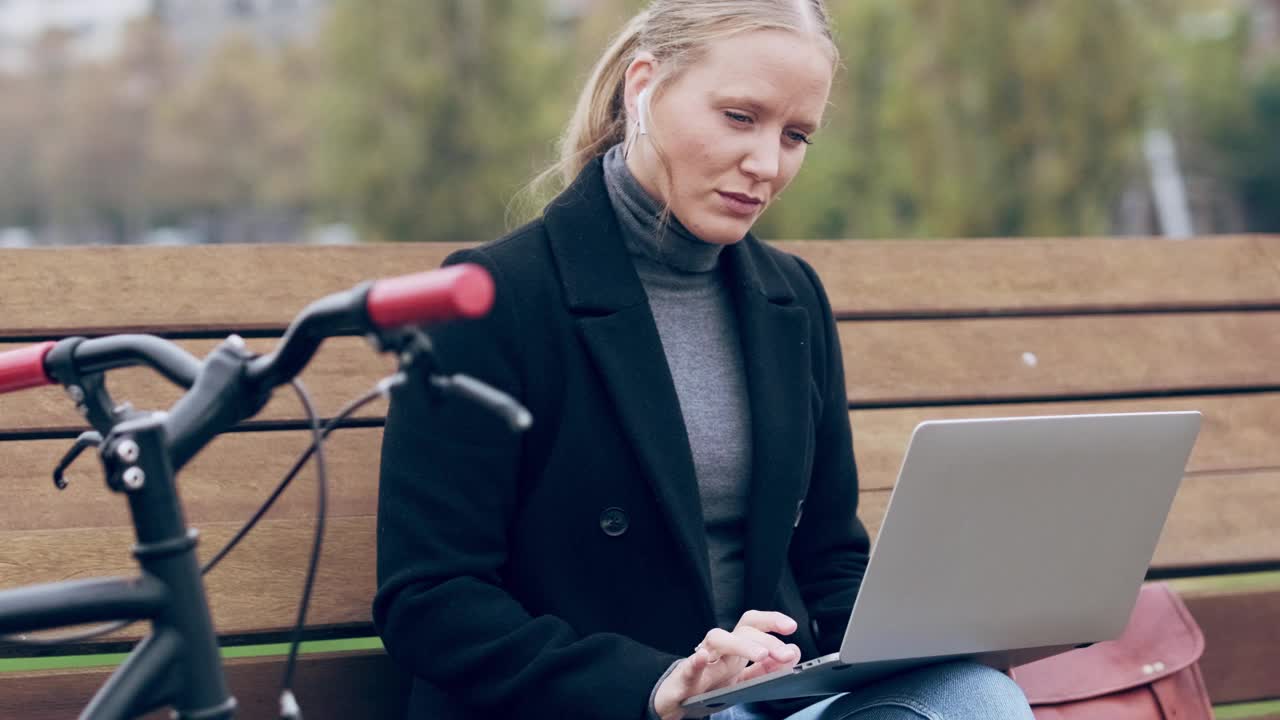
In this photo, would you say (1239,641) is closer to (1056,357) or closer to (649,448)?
(1056,357)

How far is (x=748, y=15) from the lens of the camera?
227 cm

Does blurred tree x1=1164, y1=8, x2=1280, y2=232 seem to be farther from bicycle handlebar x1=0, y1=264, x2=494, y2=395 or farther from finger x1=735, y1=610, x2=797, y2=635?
bicycle handlebar x1=0, y1=264, x2=494, y2=395

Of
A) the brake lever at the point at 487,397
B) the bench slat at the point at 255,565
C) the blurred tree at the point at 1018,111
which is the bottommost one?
Answer: the blurred tree at the point at 1018,111

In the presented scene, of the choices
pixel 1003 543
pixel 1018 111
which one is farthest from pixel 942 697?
pixel 1018 111

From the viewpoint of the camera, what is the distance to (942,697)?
6.52 feet

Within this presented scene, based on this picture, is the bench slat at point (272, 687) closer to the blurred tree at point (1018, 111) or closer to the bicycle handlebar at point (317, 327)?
the bicycle handlebar at point (317, 327)

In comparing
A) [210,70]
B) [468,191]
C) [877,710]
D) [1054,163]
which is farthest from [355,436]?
[210,70]

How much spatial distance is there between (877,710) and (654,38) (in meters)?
1.05

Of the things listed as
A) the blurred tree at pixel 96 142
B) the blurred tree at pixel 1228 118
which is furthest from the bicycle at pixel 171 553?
the blurred tree at pixel 96 142

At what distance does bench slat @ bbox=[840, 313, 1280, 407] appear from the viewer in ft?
10.2

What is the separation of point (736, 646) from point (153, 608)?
0.74 m

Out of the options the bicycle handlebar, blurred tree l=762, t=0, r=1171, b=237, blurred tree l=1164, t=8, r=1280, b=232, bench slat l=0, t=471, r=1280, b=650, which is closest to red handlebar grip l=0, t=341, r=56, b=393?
the bicycle handlebar

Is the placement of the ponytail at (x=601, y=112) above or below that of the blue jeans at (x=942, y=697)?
above

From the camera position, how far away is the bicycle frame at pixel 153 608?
1.34 meters
